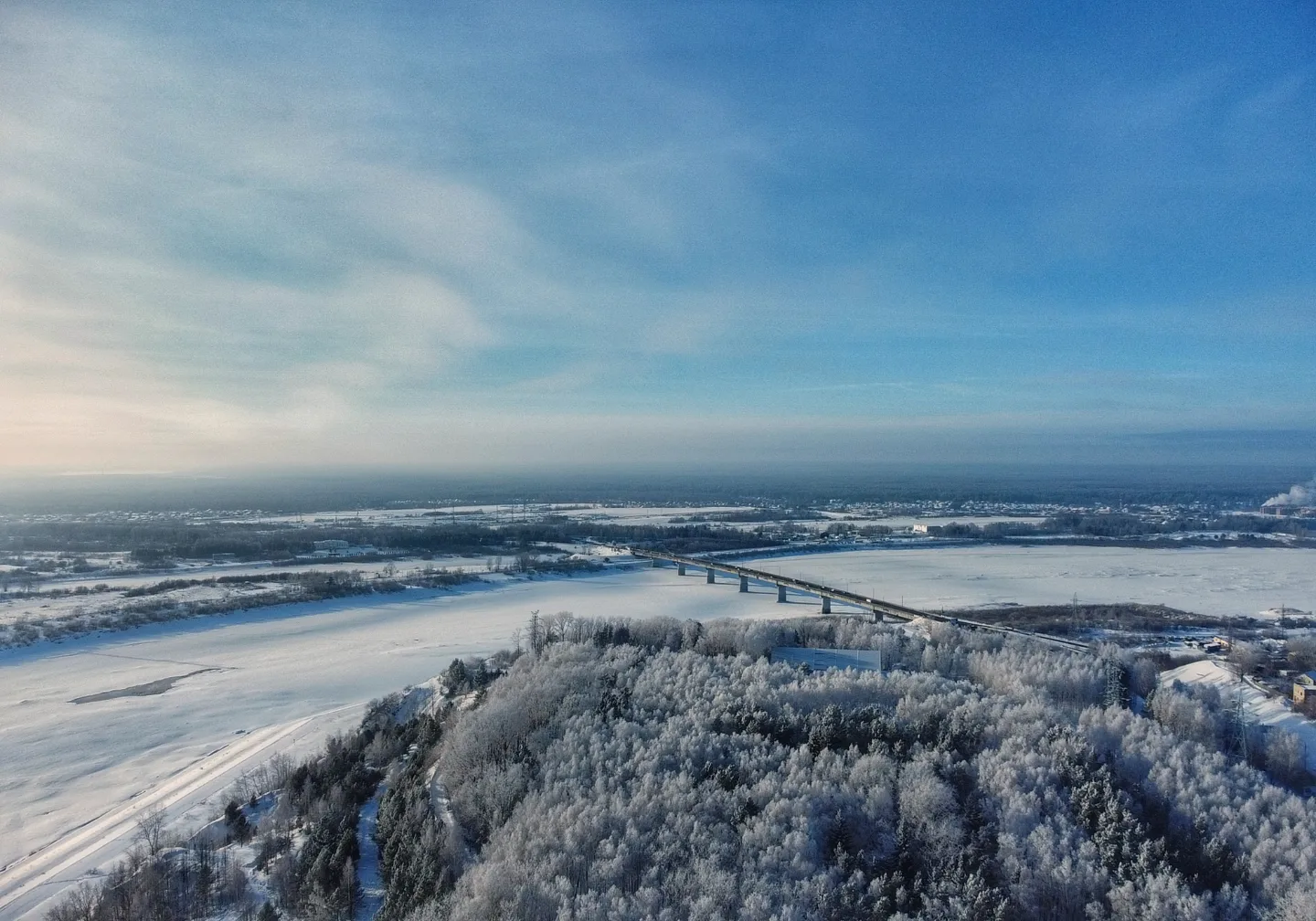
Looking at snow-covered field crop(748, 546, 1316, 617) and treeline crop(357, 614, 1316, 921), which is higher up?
treeline crop(357, 614, 1316, 921)

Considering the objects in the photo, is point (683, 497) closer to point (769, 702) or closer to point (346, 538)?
point (346, 538)

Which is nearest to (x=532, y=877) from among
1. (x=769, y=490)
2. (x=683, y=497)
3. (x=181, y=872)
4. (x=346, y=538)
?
(x=181, y=872)

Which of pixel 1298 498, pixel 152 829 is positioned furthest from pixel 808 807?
pixel 1298 498

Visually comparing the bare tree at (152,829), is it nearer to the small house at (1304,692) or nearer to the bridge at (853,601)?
the bridge at (853,601)

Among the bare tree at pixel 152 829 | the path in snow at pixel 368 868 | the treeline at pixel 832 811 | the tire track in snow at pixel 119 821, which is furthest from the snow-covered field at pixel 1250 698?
the tire track in snow at pixel 119 821

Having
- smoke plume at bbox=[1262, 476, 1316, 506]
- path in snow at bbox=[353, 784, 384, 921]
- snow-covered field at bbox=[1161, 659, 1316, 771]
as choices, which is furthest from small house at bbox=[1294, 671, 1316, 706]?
smoke plume at bbox=[1262, 476, 1316, 506]

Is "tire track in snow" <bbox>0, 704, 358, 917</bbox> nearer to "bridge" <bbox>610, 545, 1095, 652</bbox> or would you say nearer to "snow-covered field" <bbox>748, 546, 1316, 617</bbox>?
"bridge" <bbox>610, 545, 1095, 652</bbox>
